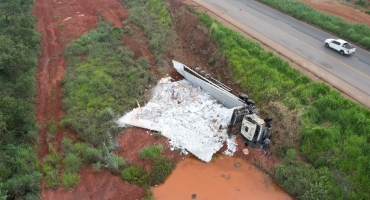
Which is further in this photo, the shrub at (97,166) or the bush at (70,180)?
the shrub at (97,166)

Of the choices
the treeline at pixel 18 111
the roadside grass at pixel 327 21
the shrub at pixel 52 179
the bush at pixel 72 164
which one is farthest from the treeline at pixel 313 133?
the treeline at pixel 18 111

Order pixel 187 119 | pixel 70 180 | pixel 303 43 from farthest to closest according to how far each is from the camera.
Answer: pixel 303 43, pixel 187 119, pixel 70 180

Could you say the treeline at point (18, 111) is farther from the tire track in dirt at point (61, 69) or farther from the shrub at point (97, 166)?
the shrub at point (97, 166)

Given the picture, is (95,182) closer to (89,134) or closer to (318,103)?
(89,134)

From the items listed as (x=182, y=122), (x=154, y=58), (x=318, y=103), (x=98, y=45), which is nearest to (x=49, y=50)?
(x=98, y=45)

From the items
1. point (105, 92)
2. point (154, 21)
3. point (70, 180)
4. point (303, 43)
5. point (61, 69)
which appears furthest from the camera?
point (154, 21)

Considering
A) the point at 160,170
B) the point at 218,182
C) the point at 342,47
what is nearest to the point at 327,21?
the point at 342,47

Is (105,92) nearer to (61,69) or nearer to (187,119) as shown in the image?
(61,69)

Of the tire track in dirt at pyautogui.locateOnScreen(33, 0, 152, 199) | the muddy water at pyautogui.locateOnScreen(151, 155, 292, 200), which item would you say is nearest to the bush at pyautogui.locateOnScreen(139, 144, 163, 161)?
the muddy water at pyautogui.locateOnScreen(151, 155, 292, 200)
